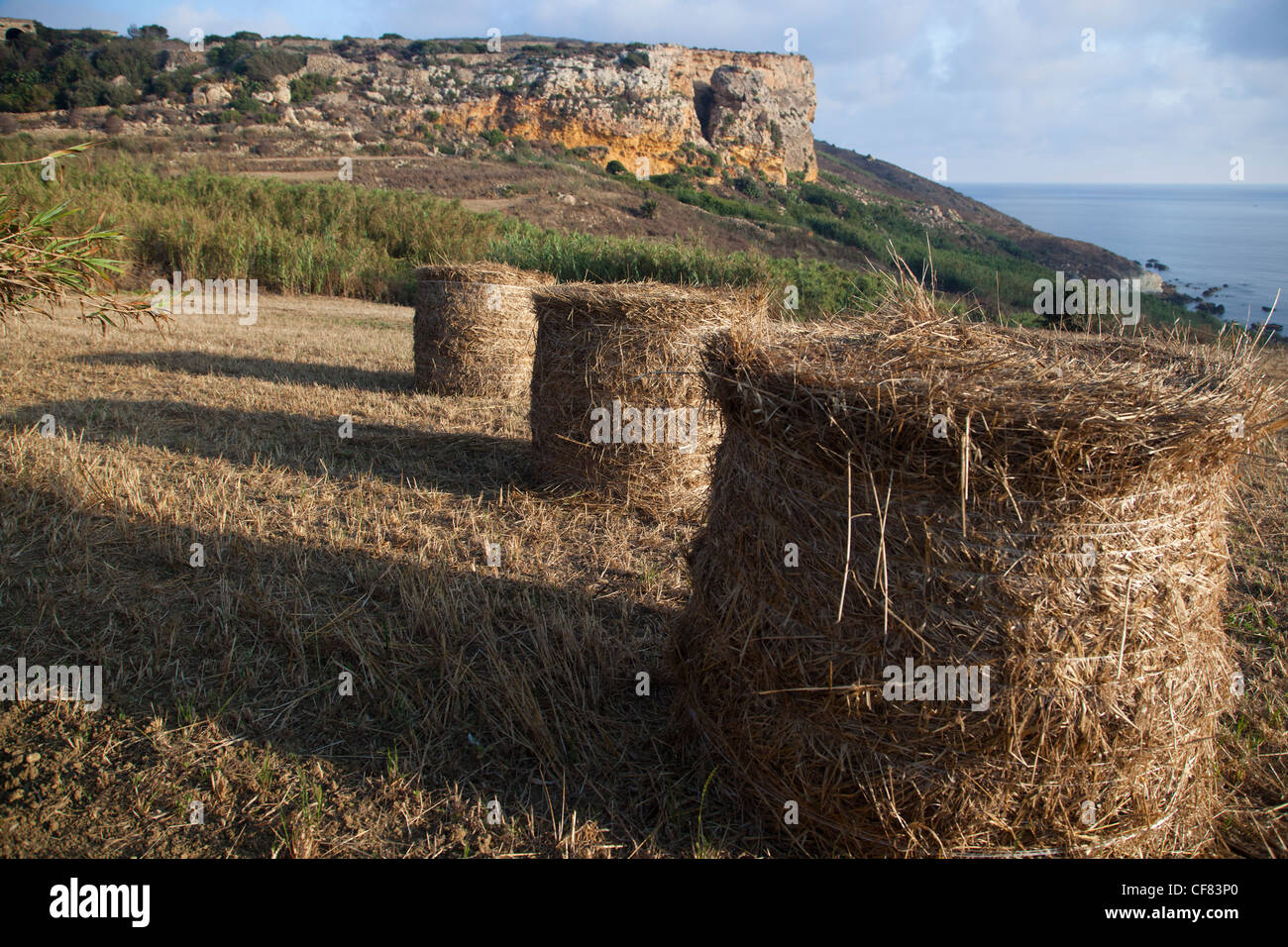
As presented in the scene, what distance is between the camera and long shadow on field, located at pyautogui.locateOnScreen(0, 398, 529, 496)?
20.1 ft

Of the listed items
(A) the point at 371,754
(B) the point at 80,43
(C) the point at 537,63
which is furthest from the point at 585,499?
(C) the point at 537,63

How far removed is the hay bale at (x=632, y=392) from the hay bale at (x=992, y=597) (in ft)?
9.66

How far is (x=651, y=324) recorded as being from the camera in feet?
18.1

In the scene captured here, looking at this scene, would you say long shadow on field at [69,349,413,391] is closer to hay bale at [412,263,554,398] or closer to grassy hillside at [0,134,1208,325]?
hay bale at [412,263,554,398]

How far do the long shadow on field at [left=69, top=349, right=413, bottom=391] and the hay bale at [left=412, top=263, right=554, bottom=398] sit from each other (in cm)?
72

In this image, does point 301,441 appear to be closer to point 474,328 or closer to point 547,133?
point 474,328

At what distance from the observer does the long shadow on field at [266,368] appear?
912 centimetres

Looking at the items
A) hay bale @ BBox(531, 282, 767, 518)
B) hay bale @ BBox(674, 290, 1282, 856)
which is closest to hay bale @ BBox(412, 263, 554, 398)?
hay bale @ BBox(531, 282, 767, 518)

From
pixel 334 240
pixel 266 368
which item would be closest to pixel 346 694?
pixel 266 368

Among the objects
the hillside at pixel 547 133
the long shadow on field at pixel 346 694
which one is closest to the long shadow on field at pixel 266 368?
the long shadow on field at pixel 346 694

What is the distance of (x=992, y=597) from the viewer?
221 centimetres

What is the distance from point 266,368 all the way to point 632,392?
6252 millimetres
